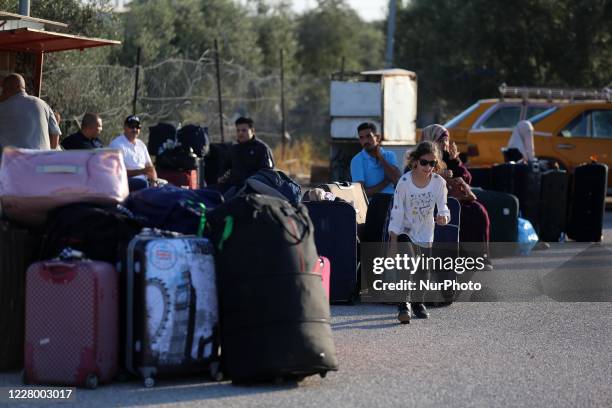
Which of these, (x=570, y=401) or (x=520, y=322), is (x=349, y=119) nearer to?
(x=520, y=322)

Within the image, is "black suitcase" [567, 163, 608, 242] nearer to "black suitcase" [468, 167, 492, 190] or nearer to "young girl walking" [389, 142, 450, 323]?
"black suitcase" [468, 167, 492, 190]

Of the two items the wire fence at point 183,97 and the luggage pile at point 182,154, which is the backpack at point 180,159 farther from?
the wire fence at point 183,97

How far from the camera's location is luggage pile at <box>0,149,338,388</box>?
7.23 metres

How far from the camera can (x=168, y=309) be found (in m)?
7.30

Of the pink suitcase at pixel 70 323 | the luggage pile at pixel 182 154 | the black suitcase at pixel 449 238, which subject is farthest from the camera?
the luggage pile at pixel 182 154

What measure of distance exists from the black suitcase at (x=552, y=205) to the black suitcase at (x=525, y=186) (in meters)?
0.08

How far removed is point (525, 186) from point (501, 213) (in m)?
1.92

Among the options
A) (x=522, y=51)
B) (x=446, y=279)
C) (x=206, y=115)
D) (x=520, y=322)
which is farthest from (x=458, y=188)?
(x=522, y=51)

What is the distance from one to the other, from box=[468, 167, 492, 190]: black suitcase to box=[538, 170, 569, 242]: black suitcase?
0.78 meters

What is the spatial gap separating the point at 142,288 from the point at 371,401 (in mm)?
1444

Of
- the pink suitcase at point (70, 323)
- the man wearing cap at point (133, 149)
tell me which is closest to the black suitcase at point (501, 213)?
the man wearing cap at point (133, 149)

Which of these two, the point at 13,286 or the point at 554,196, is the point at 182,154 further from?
the point at 13,286

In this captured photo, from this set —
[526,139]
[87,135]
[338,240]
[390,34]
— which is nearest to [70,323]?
[338,240]

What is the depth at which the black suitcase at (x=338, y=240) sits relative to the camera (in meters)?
11.2
